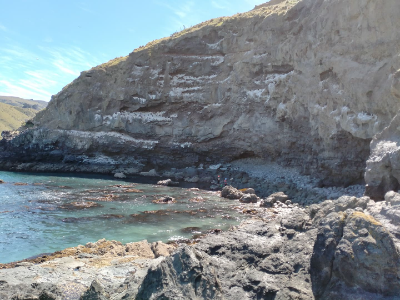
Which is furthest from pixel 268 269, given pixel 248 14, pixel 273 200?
pixel 248 14

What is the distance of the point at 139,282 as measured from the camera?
5.92m

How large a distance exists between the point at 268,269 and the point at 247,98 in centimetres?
2603

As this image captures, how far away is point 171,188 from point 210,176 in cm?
601

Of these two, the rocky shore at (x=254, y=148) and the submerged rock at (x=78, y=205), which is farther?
the submerged rock at (x=78, y=205)

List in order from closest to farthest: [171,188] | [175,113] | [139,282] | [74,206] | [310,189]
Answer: [139,282] < [74,206] < [310,189] < [171,188] < [175,113]

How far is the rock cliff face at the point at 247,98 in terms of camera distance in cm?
1912

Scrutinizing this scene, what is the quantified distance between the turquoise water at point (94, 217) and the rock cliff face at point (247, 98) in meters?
9.03

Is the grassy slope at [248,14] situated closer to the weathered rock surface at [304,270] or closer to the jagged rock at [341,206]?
the jagged rock at [341,206]

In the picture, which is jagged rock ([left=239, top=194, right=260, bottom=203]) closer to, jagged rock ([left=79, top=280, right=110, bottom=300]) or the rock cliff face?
the rock cliff face

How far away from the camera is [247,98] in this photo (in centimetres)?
3058

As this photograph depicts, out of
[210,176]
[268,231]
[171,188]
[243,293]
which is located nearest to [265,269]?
[243,293]

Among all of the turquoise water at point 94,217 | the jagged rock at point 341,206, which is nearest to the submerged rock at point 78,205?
the turquoise water at point 94,217

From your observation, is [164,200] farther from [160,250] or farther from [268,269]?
[268,269]

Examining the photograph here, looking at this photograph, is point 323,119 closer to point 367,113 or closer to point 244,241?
point 367,113
